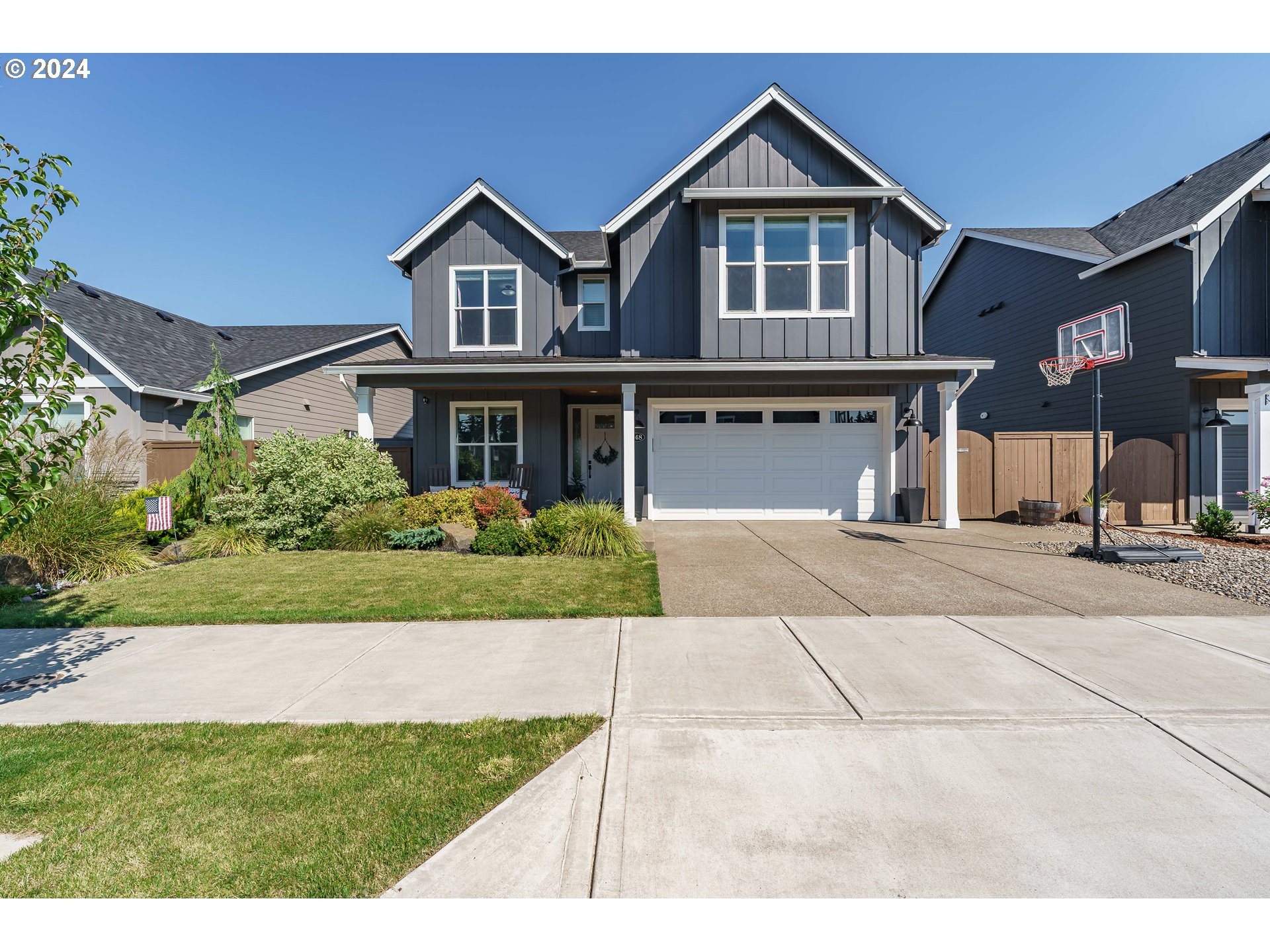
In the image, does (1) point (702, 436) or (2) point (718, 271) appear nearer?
(2) point (718, 271)

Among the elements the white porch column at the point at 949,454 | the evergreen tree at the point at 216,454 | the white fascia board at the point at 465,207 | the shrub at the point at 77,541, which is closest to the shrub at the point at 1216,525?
the white porch column at the point at 949,454

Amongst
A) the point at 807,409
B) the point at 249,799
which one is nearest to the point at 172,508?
the point at 249,799

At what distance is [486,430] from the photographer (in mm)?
13188

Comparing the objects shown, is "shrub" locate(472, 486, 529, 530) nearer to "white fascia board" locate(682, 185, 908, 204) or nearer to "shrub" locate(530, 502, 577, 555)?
"shrub" locate(530, 502, 577, 555)

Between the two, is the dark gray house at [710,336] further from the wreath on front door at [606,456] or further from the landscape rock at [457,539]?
the landscape rock at [457,539]

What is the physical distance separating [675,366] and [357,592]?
6.84 metres

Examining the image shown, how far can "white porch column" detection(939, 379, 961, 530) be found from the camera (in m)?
11.1

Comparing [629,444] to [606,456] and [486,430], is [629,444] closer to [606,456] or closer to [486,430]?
[606,456]

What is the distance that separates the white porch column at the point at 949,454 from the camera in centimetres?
1113

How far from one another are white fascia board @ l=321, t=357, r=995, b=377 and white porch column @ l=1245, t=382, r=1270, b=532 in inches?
191

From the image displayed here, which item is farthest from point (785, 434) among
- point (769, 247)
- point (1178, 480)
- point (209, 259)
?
point (209, 259)

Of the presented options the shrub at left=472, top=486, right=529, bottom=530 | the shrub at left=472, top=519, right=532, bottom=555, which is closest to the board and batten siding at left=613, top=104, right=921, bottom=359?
the shrub at left=472, top=486, right=529, bottom=530

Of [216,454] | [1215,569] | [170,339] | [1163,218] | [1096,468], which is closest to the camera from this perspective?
[1215,569]
